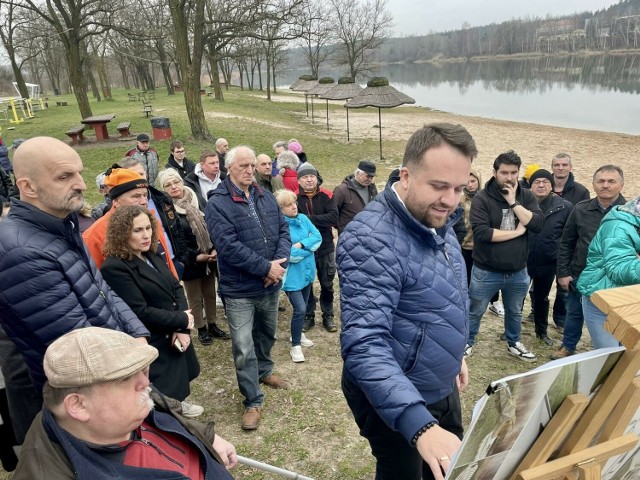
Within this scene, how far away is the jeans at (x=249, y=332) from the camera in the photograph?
11.6ft

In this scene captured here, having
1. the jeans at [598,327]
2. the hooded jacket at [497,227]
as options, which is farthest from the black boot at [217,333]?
the jeans at [598,327]

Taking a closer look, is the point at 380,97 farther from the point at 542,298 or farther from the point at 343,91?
the point at 542,298

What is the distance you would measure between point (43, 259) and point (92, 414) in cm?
89

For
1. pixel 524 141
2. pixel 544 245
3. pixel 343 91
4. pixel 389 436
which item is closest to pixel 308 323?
pixel 544 245

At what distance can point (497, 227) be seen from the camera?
4219 mm

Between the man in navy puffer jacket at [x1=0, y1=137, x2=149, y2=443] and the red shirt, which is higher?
the man in navy puffer jacket at [x1=0, y1=137, x2=149, y2=443]

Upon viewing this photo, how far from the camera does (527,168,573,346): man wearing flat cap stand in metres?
4.85

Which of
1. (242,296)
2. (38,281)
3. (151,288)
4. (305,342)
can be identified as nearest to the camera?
(38,281)

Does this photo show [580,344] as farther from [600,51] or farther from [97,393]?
[600,51]

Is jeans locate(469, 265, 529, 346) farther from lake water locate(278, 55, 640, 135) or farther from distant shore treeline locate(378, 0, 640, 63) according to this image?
distant shore treeline locate(378, 0, 640, 63)

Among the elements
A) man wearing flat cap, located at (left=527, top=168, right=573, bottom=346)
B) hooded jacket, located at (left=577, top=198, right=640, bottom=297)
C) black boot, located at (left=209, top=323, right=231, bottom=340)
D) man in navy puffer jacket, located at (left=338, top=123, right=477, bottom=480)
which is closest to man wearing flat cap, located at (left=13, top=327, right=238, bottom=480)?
man in navy puffer jacket, located at (left=338, top=123, right=477, bottom=480)

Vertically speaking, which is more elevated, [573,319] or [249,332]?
[249,332]

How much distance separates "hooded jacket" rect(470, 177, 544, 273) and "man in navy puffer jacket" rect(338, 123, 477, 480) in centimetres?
230

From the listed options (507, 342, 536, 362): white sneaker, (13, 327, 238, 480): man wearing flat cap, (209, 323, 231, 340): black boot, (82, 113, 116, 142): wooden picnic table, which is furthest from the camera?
(82, 113, 116, 142): wooden picnic table
